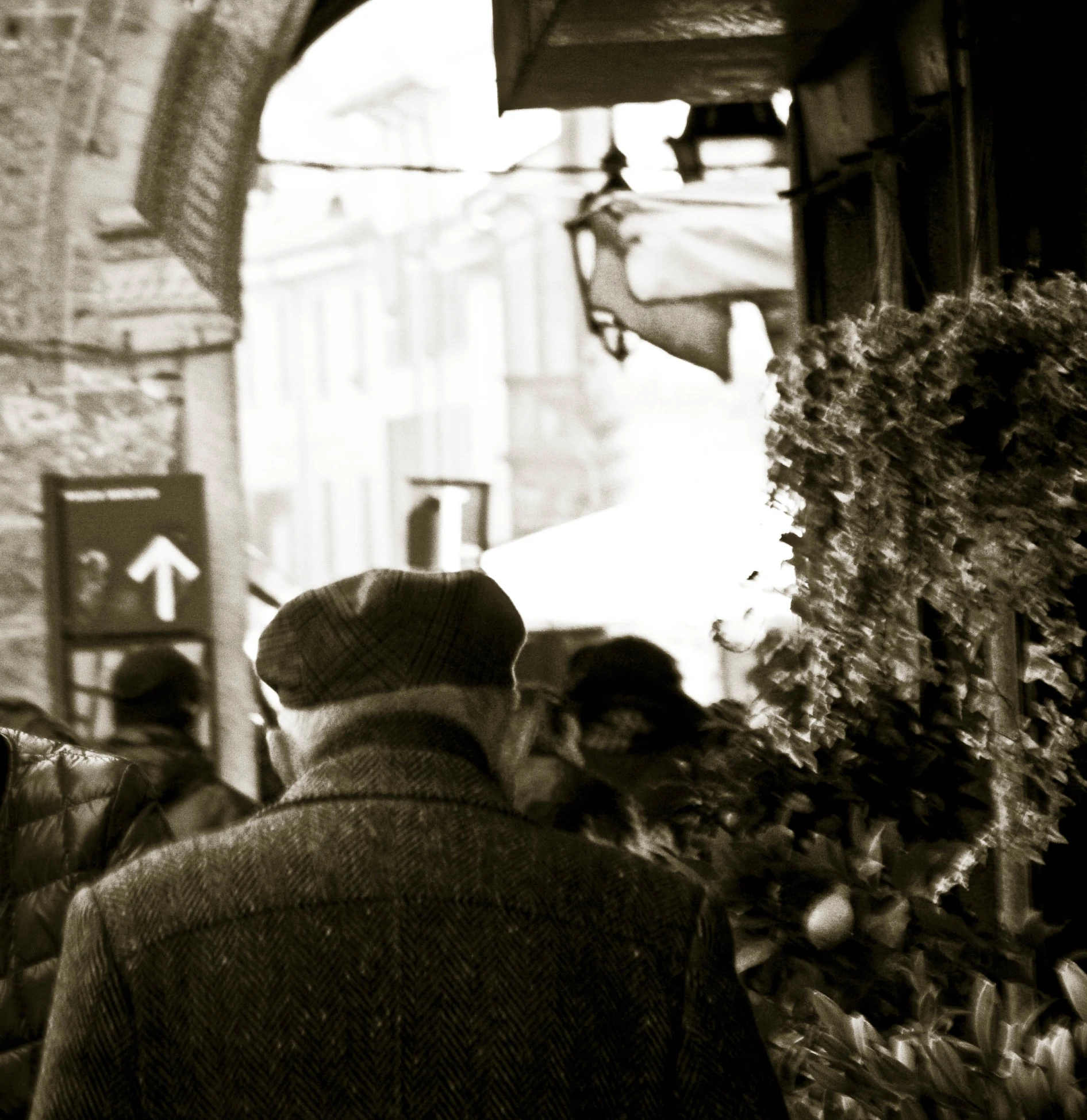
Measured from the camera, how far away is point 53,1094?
1.39 meters

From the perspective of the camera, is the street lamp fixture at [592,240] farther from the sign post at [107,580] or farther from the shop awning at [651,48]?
the shop awning at [651,48]

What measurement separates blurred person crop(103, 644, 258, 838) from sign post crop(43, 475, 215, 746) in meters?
2.24

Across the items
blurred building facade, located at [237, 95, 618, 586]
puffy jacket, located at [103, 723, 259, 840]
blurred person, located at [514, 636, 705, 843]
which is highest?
blurred building facade, located at [237, 95, 618, 586]

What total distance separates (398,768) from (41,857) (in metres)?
0.98

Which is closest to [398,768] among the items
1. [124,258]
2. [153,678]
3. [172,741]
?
[172,741]

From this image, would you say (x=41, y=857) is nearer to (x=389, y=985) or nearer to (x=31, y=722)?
(x=389, y=985)

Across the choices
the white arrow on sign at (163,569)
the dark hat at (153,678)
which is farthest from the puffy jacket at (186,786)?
the white arrow on sign at (163,569)

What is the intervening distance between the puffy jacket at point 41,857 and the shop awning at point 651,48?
199 centimetres

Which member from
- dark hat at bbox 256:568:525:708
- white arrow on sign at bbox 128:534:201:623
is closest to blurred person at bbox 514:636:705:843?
dark hat at bbox 256:568:525:708

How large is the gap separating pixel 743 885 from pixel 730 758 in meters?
0.46

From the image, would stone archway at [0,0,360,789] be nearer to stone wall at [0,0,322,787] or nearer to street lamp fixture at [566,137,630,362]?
stone wall at [0,0,322,787]

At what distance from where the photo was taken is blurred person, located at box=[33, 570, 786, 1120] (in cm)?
140

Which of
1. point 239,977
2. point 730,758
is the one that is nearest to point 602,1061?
point 239,977

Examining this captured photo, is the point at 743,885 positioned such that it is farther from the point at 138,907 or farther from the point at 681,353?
the point at 681,353
